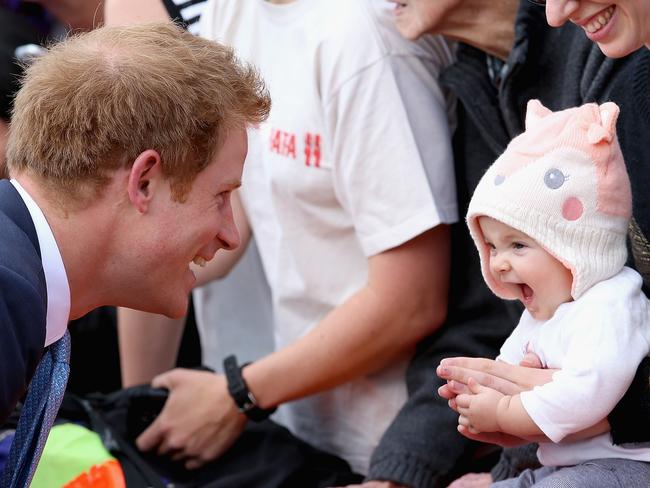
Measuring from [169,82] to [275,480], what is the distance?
88 cm

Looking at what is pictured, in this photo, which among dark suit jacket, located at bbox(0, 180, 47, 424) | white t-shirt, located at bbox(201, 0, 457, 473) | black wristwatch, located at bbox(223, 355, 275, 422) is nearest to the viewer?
dark suit jacket, located at bbox(0, 180, 47, 424)

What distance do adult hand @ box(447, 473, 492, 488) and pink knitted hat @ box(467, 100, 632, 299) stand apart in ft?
1.63

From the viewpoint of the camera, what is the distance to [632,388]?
147 cm

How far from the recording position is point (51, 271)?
59.4 inches

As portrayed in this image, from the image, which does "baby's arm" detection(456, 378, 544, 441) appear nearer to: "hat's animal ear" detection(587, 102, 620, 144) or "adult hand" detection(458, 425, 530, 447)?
"adult hand" detection(458, 425, 530, 447)

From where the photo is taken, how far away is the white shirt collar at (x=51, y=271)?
1509mm

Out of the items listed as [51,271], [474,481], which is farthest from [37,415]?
[474,481]

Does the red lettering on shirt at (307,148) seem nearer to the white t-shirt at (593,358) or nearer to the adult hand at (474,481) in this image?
the adult hand at (474,481)

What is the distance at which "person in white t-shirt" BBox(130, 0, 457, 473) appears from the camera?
204cm

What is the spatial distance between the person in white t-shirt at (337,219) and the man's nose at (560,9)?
0.48 meters

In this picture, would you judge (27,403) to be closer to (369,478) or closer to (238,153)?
(238,153)

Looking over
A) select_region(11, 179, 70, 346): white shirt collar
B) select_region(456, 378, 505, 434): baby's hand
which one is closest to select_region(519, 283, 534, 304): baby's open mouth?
select_region(456, 378, 505, 434): baby's hand

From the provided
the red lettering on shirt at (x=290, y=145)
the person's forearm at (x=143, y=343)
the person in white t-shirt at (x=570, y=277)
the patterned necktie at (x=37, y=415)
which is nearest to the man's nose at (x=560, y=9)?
the person in white t-shirt at (x=570, y=277)

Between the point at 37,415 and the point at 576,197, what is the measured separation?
2.56ft
